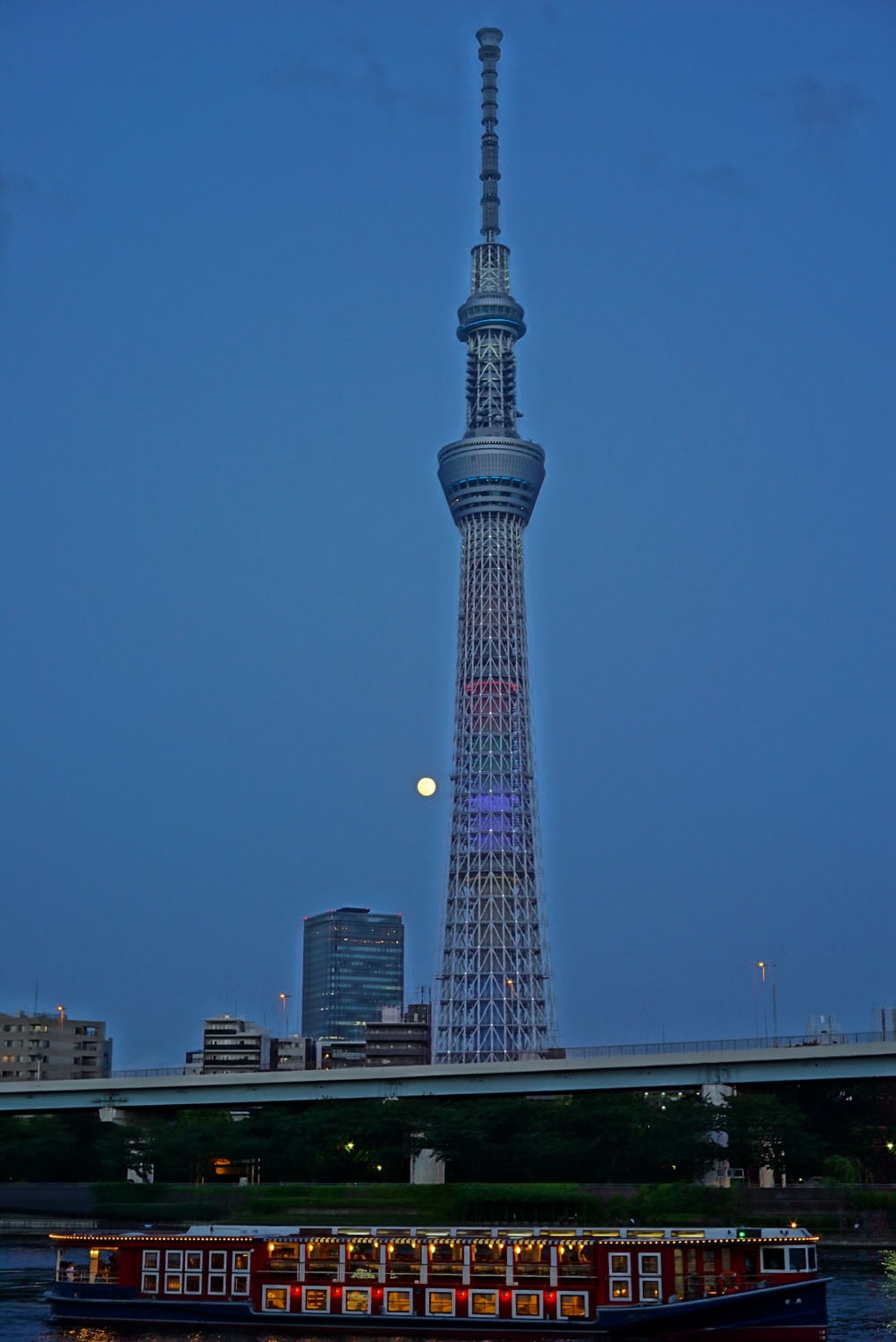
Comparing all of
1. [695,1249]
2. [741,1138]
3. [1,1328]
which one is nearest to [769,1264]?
[695,1249]

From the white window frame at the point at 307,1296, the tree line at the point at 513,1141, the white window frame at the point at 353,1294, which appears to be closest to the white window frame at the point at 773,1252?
the white window frame at the point at 353,1294

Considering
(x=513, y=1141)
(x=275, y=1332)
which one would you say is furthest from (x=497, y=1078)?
(x=275, y=1332)

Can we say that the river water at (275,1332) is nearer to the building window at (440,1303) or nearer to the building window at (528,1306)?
the building window at (440,1303)

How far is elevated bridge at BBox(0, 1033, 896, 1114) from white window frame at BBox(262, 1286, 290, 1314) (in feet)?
192

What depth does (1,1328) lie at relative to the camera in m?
69.4

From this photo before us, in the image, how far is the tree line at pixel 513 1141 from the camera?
384 feet

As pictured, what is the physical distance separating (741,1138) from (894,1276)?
35.5 meters

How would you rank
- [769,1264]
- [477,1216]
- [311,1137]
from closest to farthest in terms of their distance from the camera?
[769,1264]
[477,1216]
[311,1137]

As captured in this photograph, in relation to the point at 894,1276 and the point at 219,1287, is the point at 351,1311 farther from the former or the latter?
the point at 894,1276

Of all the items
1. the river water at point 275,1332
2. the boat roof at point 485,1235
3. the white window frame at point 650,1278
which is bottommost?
the river water at point 275,1332

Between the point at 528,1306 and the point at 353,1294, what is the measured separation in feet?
23.2

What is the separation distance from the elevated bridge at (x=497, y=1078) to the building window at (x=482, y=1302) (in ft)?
184

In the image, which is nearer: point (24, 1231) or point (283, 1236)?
point (283, 1236)

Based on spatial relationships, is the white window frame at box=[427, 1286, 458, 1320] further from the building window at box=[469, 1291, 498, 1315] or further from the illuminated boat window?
the illuminated boat window
